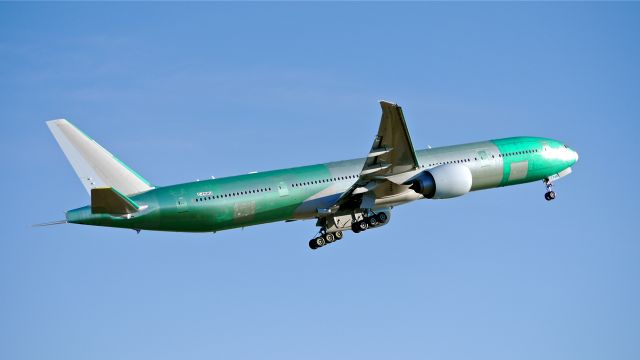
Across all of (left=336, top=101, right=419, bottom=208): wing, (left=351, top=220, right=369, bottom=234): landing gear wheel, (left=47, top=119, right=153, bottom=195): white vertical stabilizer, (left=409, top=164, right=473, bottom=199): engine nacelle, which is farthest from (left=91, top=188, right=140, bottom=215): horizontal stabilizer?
(left=409, top=164, right=473, bottom=199): engine nacelle

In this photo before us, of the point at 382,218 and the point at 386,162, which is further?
the point at 382,218

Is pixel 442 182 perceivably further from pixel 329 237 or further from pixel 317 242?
pixel 317 242

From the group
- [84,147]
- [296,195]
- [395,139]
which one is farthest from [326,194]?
[84,147]

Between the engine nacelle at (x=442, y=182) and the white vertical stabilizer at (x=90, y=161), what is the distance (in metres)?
15.5

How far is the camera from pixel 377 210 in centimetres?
5959

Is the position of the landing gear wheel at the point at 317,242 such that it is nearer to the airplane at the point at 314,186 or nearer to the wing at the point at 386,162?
the airplane at the point at 314,186

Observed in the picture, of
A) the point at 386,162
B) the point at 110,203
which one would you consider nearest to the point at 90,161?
the point at 110,203

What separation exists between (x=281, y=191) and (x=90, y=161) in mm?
10550

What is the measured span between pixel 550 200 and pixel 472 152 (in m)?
8.38

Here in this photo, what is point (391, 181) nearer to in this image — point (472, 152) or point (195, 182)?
point (472, 152)

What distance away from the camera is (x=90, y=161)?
171 ft

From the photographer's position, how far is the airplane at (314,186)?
52.0 metres

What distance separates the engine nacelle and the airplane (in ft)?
0.18

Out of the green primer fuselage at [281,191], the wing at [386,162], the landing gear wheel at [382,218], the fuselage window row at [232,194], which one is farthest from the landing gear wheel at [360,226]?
the fuselage window row at [232,194]
